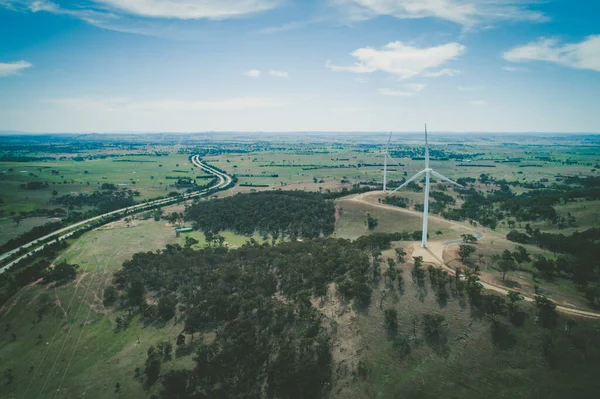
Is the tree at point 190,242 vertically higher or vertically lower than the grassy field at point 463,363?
lower

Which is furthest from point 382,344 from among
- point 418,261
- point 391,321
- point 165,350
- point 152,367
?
point 152,367

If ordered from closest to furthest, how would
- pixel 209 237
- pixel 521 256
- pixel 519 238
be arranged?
pixel 521 256 < pixel 519 238 < pixel 209 237

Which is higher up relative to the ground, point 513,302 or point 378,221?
point 513,302

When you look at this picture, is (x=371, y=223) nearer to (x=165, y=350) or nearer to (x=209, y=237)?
(x=209, y=237)

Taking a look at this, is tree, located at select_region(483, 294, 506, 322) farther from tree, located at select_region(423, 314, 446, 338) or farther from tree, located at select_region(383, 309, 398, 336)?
tree, located at select_region(383, 309, 398, 336)

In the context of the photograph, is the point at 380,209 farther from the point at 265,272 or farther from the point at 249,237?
the point at 265,272

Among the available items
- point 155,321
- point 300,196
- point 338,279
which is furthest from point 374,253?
point 300,196

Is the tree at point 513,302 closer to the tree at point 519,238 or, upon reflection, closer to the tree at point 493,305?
the tree at point 493,305

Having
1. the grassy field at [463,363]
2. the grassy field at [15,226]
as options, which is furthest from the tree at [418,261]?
the grassy field at [15,226]
